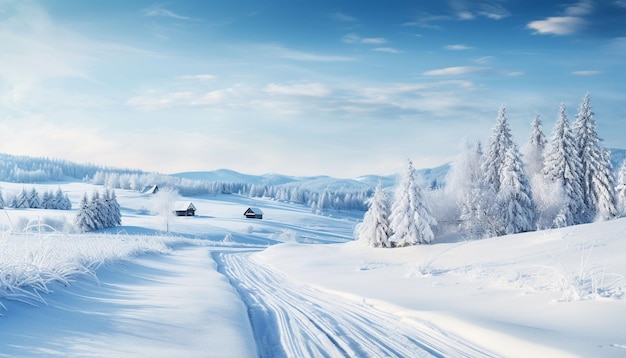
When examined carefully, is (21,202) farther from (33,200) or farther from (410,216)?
(410,216)

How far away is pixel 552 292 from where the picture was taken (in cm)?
750

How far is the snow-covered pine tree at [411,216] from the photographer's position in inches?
1251

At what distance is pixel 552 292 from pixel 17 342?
309 inches

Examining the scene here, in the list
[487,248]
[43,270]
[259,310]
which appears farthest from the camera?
[487,248]

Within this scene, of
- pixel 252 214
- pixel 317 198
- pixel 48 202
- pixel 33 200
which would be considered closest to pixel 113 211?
pixel 48 202

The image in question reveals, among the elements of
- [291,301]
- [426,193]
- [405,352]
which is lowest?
[291,301]

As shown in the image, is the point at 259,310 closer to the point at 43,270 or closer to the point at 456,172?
the point at 43,270

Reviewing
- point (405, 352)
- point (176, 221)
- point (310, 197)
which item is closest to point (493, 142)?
point (405, 352)

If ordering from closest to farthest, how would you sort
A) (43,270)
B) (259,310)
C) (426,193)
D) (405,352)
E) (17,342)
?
(17,342) < (405,352) < (43,270) < (259,310) < (426,193)

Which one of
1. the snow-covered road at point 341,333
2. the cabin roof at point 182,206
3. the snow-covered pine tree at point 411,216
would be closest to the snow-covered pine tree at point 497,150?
the snow-covered pine tree at point 411,216

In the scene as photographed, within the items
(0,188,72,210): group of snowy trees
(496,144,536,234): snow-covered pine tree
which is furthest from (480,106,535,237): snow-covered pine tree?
(0,188,72,210): group of snowy trees

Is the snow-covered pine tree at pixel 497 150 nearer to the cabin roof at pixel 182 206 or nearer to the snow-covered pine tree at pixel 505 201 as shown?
the snow-covered pine tree at pixel 505 201

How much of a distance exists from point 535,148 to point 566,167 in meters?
5.49

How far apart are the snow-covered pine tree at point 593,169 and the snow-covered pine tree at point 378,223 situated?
693 inches
